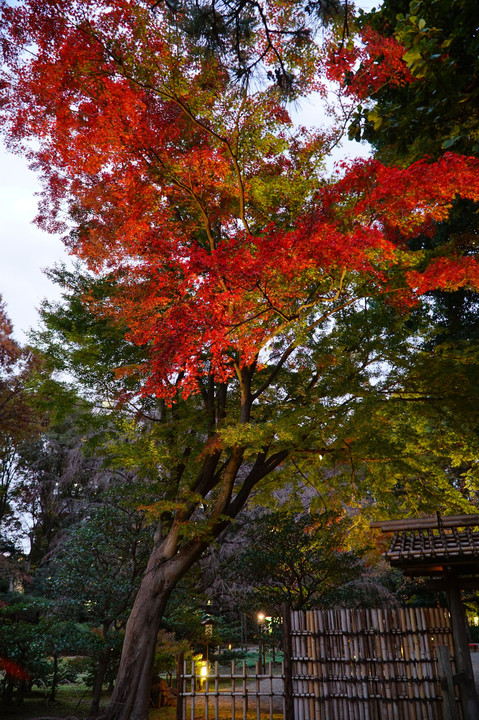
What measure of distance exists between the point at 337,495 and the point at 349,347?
436cm

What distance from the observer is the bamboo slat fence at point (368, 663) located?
6293mm

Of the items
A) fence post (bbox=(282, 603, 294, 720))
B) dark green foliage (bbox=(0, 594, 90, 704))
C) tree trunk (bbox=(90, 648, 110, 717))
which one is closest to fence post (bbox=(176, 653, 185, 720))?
fence post (bbox=(282, 603, 294, 720))

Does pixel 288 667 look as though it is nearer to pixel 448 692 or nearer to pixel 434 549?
pixel 448 692

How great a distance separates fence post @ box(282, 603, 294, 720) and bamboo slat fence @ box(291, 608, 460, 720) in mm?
63

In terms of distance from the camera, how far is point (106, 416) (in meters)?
10.1

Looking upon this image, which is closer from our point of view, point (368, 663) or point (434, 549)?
point (434, 549)

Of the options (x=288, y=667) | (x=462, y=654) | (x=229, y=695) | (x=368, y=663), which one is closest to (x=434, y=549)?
(x=462, y=654)

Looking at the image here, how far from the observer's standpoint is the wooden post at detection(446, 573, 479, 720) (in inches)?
224

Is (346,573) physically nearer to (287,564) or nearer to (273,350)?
(287,564)

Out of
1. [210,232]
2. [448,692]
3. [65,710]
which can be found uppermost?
[210,232]

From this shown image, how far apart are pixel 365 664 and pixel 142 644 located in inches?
152

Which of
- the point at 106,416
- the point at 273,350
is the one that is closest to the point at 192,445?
the point at 106,416

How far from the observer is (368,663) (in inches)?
259

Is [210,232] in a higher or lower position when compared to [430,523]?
higher
